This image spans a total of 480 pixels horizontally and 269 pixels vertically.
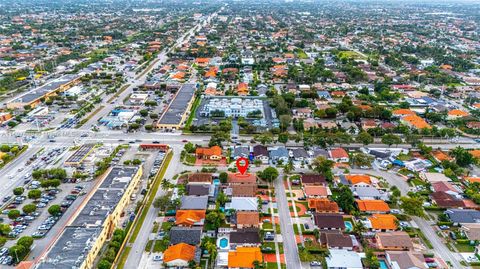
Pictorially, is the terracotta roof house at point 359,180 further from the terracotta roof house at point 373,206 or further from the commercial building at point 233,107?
the commercial building at point 233,107

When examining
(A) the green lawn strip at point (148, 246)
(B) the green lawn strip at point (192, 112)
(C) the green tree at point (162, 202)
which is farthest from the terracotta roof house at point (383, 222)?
(B) the green lawn strip at point (192, 112)

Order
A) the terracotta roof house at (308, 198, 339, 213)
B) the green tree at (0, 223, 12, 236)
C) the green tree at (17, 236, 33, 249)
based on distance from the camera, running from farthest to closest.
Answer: the terracotta roof house at (308, 198, 339, 213) < the green tree at (0, 223, 12, 236) < the green tree at (17, 236, 33, 249)

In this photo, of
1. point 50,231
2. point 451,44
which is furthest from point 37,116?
point 451,44

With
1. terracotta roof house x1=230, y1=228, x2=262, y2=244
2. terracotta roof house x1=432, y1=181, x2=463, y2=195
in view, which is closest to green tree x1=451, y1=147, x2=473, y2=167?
terracotta roof house x1=432, y1=181, x2=463, y2=195

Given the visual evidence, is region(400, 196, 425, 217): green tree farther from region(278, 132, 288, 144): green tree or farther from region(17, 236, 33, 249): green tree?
region(17, 236, 33, 249): green tree

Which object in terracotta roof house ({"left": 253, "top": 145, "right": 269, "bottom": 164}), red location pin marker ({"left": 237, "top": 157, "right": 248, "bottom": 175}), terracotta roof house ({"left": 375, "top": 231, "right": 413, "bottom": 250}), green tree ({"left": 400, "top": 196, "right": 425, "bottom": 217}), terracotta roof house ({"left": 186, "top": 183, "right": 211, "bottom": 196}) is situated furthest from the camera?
terracotta roof house ({"left": 253, "top": 145, "right": 269, "bottom": 164})

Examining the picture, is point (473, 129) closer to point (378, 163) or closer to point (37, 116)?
point (378, 163)
